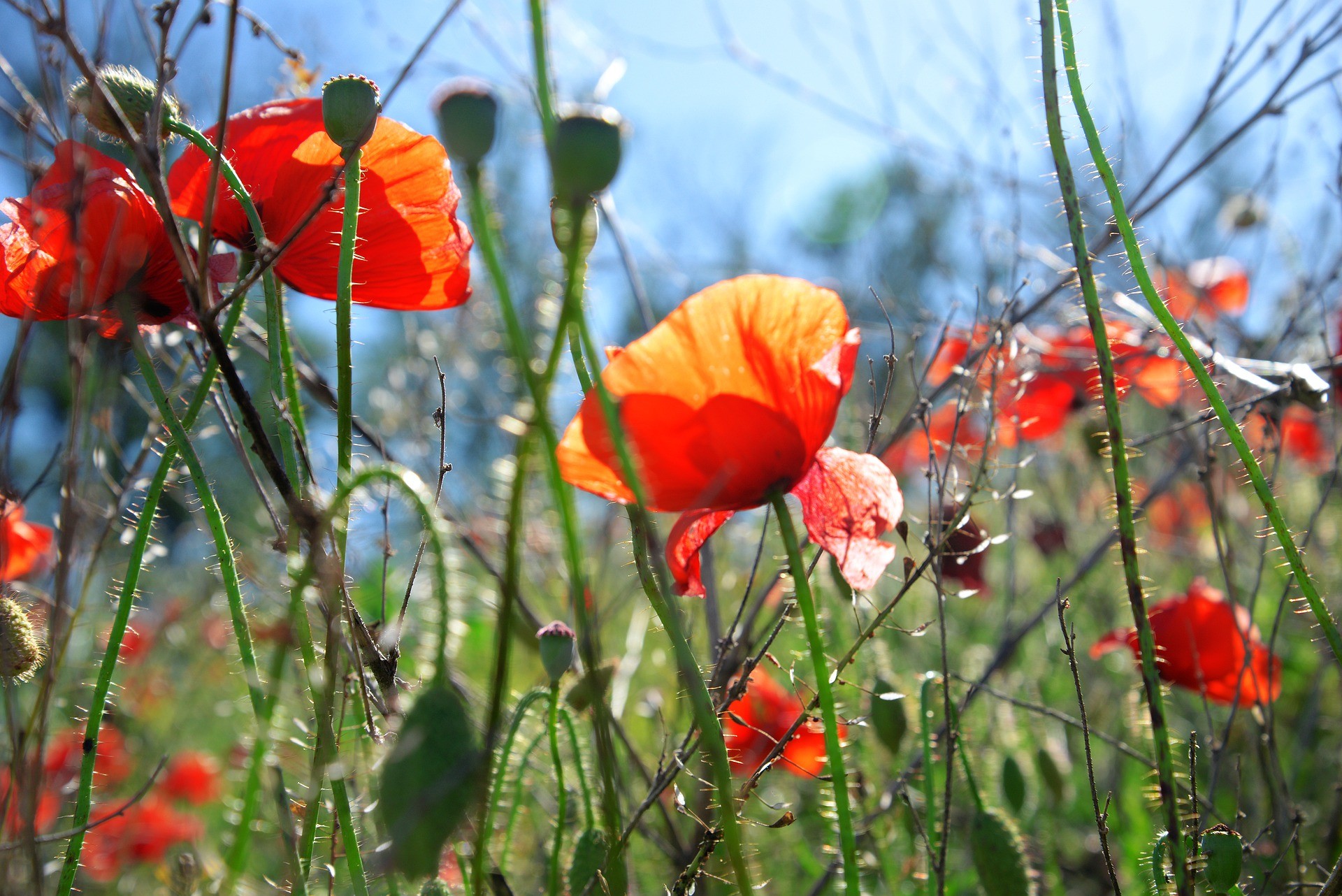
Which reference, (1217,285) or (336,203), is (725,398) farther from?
(1217,285)

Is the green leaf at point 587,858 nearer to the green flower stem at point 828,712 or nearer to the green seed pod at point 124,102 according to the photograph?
the green flower stem at point 828,712

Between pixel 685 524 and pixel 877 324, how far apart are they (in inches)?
41.6

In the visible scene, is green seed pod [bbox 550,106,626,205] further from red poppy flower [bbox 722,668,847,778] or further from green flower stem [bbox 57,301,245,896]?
red poppy flower [bbox 722,668,847,778]

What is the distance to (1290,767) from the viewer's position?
1.39m

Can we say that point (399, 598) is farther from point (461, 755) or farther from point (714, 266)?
point (461, 755)

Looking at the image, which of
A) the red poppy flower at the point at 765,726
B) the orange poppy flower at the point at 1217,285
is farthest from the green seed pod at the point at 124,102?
the orange poppy flower at the point at 1217,285

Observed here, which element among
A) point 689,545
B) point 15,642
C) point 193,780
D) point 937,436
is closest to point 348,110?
point 689,545

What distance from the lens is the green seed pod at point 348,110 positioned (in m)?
0.60

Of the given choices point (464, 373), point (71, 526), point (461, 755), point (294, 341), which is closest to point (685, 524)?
point (461, 755)

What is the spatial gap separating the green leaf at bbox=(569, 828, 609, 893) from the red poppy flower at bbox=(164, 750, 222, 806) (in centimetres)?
169

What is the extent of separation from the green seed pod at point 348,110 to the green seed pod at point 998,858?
2.52 ft

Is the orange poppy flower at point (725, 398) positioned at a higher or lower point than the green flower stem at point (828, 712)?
higher

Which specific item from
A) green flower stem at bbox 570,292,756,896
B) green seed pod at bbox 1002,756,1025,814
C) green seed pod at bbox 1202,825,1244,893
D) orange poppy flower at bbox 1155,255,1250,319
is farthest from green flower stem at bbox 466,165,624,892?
orange poppy flower at bbox 1155,255,1250,319

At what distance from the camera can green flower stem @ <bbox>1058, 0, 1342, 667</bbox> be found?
2.05 feet
